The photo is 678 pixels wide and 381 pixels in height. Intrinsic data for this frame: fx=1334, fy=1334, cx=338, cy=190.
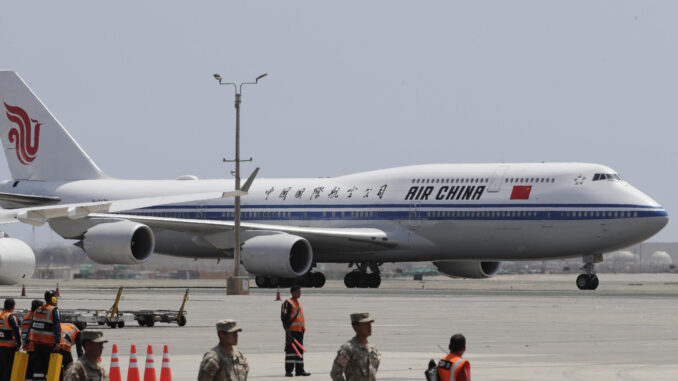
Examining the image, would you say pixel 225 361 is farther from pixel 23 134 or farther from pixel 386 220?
pixel 23 134

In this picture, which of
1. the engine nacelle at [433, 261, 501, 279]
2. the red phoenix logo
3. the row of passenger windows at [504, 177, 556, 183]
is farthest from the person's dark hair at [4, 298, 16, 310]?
the red phoenix logo

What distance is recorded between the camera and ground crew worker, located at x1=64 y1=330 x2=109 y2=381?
40.9ft

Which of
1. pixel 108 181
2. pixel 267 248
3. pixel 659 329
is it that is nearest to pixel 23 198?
pixel 108 181

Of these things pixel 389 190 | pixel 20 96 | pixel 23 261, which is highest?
pixel 20 96

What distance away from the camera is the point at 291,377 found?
19531 mm

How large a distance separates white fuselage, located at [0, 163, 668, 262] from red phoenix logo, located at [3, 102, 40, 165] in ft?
17.7

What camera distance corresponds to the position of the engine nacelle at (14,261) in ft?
142

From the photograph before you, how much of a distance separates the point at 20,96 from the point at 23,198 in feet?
23.5

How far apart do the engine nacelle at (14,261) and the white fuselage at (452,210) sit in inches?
352

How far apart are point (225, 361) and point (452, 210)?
42.0 metres

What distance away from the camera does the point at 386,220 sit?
183 feet

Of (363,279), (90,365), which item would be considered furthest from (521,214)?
(90,365)

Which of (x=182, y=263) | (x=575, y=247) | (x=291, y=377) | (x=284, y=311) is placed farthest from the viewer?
(x=182, y=263)

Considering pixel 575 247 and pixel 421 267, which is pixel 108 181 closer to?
pixel 575 247
